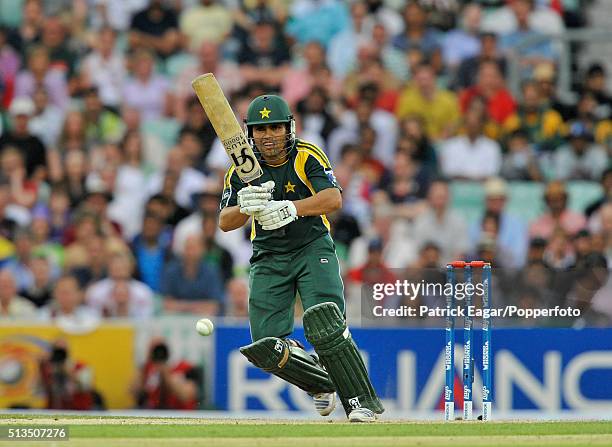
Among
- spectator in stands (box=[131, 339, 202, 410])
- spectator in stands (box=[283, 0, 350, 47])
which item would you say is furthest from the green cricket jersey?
spectator in stands (box=[283, 0, 350, 47])

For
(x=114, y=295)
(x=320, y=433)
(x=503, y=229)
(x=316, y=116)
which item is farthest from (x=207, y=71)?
(x=320, y=433)

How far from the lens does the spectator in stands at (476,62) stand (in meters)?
16.5

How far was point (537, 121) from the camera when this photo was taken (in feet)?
52.4

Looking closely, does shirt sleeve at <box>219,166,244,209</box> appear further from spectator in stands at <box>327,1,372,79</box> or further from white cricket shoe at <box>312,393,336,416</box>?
spectator in stands at <box>327,1,372,79</box>

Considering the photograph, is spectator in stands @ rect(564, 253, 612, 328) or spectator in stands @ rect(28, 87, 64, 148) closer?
spectator in stands @ rect(564, 253, 612, 328)

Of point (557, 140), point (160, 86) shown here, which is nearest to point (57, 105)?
point (160, 86)

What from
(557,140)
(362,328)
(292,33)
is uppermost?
(292,33)

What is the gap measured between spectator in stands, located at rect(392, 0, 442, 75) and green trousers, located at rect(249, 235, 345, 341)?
24.1 feet

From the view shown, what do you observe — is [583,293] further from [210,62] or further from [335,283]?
[210,62]

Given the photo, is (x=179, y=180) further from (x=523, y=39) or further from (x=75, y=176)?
(x=523, y=39)

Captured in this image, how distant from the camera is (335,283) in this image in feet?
31.3

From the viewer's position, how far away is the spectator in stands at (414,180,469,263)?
14422mm

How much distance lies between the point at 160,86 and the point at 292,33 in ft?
5.32

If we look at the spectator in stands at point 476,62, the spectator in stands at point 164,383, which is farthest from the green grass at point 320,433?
the spectator in stands at point 476,62
